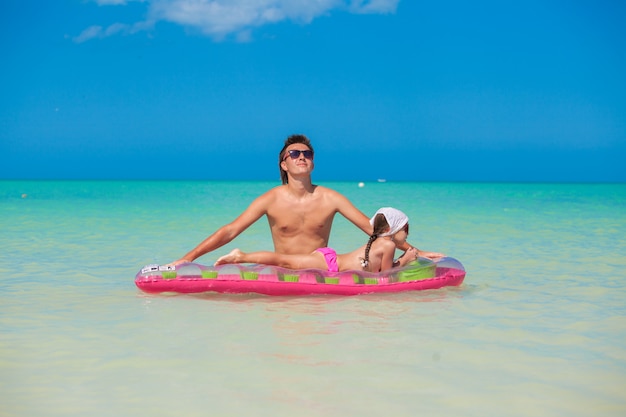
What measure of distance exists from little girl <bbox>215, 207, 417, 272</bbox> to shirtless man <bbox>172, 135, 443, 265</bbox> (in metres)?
0.15

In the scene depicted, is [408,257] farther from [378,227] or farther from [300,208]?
[300,208]

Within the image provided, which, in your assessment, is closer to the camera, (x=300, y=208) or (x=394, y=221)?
(x=394, y=221)

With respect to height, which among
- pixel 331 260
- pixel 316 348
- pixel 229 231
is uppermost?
pixel 229 231

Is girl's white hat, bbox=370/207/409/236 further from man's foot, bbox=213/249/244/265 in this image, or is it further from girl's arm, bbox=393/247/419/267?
man's foot, bbox=213/249/244/265

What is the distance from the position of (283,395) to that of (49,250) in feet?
20.6

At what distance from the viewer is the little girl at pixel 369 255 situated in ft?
16.8

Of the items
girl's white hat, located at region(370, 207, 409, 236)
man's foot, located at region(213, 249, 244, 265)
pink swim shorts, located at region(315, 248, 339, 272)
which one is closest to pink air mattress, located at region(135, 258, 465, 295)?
Result: man's foot, located at region(213, 249, 244, 265)

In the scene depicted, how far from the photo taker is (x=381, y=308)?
466cm

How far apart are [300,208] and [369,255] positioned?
0.63m

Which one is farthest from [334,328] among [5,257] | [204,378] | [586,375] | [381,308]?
[5,257]

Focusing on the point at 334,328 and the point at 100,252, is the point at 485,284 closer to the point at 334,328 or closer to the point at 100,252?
the point at 334,328

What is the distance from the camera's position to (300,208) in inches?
209

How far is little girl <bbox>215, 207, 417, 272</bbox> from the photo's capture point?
511cm

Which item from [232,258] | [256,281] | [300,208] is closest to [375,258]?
[300,208]
